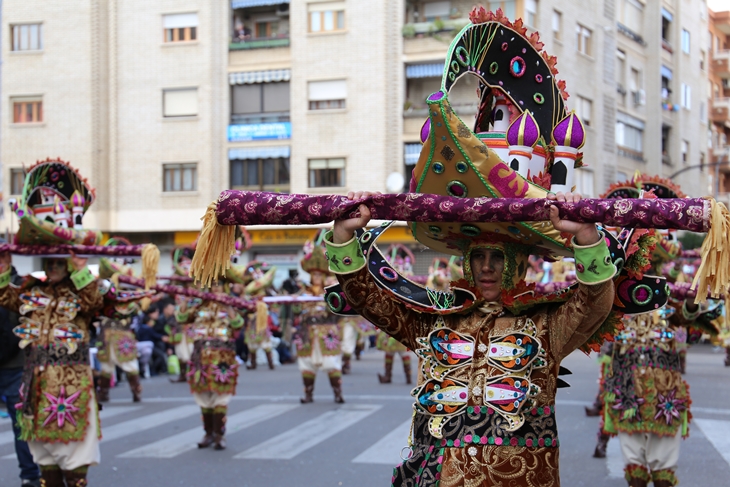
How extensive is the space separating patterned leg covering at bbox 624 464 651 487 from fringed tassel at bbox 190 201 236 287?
172 inches

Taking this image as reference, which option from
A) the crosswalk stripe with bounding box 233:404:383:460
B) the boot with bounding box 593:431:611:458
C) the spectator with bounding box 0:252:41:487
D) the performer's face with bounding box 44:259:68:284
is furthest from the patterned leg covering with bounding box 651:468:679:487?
the spectator with bounding box 0:252:41:487

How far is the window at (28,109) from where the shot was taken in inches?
1277

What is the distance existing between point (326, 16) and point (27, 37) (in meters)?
11.3

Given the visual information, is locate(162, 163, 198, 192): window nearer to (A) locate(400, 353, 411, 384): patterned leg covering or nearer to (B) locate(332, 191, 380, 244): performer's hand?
(A) locate(400, 353, 411, 384): patterned leg covering

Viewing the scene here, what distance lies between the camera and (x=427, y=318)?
4.24 m

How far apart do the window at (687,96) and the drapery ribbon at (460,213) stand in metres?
41.8

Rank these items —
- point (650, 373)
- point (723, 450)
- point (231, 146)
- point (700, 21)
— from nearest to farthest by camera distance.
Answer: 1. point (650, 373)
2. point (723, 450)
3. point (231, 146)
4. point (700, 21)

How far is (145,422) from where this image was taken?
38.8ft

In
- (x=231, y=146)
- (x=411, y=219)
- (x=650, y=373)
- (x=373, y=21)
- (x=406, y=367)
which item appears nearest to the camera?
(x=411, y=219)

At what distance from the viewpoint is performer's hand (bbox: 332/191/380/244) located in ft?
12.3

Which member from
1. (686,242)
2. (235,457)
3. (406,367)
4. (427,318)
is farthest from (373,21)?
(427,318)

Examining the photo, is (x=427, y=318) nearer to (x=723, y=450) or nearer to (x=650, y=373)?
(x=650, y=373)

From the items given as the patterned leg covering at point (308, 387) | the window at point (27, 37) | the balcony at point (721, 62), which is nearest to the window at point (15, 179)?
the window at point (27, 37)

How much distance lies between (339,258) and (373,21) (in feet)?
85.7
